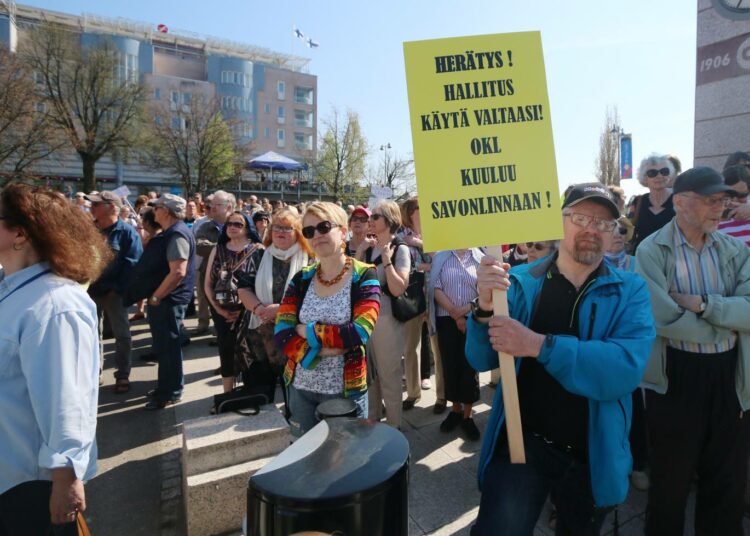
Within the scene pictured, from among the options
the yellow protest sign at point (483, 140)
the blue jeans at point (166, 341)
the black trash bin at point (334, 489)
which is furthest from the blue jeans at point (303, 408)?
the blue jeans at point (166, 341)

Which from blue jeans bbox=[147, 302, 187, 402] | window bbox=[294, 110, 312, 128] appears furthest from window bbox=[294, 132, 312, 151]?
blue jeans bbox=[147, 302, 187, 402]

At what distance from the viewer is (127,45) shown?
5016 centimetres

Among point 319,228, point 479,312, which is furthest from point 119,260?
point 479,312

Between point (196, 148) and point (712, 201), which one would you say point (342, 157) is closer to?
point (196, 148)

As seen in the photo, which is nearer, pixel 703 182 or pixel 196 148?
pixel 703 182

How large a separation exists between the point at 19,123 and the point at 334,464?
26.8 meters

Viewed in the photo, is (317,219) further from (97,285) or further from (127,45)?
(127,45)

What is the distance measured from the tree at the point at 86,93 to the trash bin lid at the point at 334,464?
33306 millimetres

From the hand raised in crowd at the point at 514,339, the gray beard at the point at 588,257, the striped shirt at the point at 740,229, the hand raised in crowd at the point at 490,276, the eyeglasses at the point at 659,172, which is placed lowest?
the hand raised in crowd at the point at 514,339

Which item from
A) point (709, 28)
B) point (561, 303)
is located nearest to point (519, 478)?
point (561, 303)

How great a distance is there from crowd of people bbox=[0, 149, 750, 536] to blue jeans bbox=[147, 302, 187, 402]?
122 centimetres

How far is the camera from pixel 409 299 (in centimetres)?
379

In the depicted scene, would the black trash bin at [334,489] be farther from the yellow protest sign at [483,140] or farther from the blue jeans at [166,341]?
the blue jeans at [166,341]

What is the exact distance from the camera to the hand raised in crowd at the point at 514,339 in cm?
169
